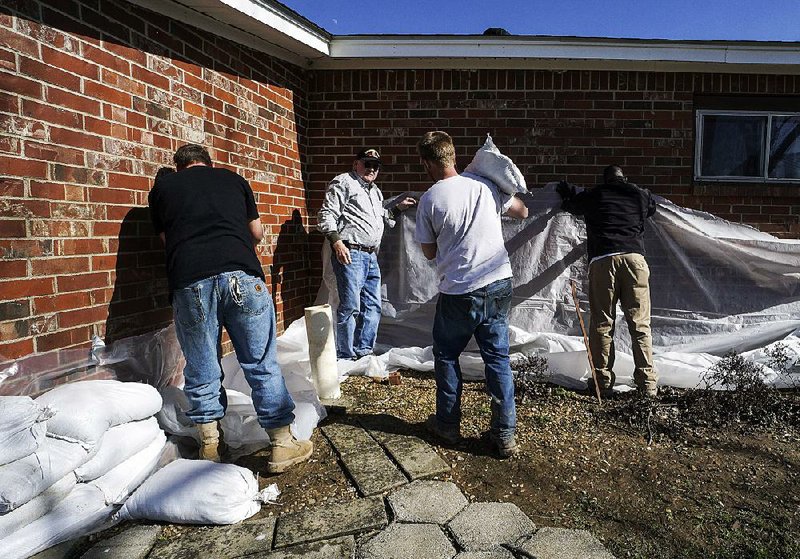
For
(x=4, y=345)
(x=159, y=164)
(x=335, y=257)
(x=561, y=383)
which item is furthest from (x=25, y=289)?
(x=561, y=383)

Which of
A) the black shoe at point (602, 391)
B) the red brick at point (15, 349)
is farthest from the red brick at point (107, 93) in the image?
the black shoe at point (602, 391)

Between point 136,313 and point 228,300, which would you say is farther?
point 136,313

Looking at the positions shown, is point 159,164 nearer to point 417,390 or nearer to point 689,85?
point 417,390

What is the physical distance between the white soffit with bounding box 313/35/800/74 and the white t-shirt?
2555 millimetres

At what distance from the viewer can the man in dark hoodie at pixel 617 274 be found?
426cm

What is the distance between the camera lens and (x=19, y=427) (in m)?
2.18

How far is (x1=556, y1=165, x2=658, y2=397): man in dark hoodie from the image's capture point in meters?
4.26

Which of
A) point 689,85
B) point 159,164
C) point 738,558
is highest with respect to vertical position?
point 689,85

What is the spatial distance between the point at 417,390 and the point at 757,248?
3.16 m

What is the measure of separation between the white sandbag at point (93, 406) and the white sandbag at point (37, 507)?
0.19m

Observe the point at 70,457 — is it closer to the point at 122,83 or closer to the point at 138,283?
the point at 138,283

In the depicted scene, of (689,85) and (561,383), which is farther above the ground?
A: (689,85)

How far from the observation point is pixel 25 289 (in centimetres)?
267

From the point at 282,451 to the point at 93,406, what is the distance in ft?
3.21
